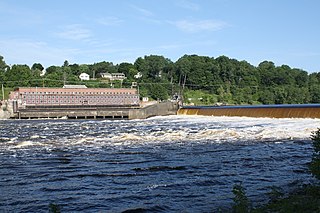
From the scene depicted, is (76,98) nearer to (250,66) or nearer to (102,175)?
(102,175)

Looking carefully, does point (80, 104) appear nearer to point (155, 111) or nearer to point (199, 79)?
point (155, 111)

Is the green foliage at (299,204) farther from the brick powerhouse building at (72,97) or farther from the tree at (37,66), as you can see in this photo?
the tree at (37,66)

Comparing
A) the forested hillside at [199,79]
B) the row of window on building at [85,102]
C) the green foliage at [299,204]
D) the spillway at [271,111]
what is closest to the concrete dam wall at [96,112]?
the spillway at [271,111]

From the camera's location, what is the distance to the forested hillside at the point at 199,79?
113544mm

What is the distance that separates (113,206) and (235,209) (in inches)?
159

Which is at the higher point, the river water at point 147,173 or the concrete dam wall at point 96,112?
the river water at point 147,173

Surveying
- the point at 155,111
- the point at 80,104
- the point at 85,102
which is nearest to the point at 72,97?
the point at 80,104

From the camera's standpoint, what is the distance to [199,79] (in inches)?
5384

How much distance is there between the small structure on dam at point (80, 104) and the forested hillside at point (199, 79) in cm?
2299

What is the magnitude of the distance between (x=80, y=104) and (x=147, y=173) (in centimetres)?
7263

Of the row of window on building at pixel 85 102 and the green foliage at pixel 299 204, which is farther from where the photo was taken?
the row of window on building at pixel 85 102

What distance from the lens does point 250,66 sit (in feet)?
508

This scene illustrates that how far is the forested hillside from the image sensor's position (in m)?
114

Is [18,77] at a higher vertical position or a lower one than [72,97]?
higher
